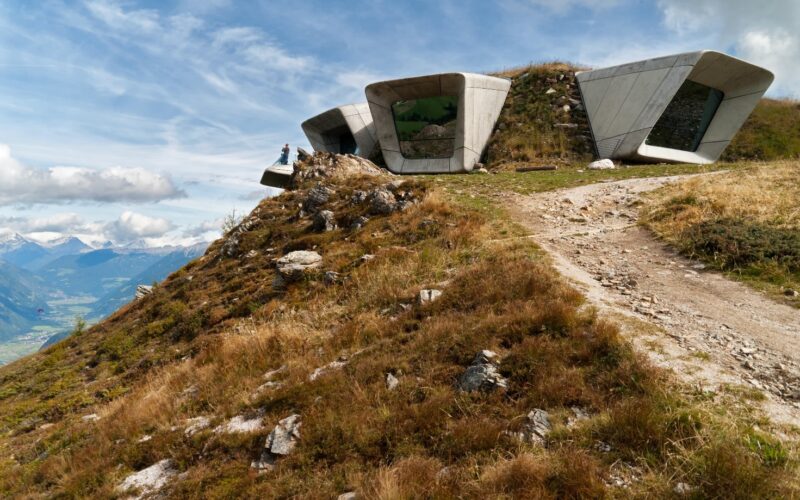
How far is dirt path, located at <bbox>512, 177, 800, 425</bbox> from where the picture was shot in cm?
533

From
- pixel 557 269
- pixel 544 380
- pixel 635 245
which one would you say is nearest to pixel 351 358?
pixel 544 380

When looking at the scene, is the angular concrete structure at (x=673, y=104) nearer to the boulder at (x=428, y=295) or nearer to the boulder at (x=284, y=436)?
the boulder at (x=428, y=295)

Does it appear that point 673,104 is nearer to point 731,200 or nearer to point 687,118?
point 687,118

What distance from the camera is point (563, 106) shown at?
1344 inches

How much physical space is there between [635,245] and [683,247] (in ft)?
3.87

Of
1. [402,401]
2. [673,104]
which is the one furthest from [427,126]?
[402,401]

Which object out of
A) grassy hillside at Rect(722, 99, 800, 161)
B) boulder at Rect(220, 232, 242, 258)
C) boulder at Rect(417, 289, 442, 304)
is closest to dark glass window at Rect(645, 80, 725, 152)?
grassy hillside at Rect(722, 99, 800, 161)

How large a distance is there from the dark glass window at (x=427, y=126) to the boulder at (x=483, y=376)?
30.2 metres

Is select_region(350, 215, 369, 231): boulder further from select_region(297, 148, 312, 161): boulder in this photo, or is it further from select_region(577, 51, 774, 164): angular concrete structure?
select_region(577, 51, 774, 164): angular concrete structure

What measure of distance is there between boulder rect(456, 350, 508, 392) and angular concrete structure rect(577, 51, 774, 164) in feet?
97.2

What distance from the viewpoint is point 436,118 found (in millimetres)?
35094

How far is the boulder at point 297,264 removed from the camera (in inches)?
500

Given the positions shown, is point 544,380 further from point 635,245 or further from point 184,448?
point 635,245

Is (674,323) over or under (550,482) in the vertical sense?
over
